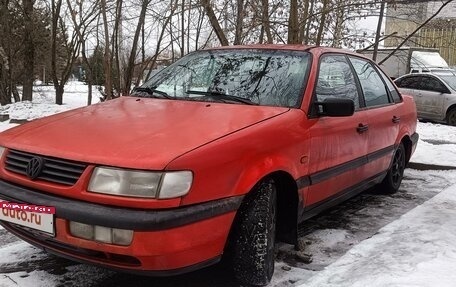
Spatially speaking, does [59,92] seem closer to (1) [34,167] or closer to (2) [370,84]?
(2) [370,84]

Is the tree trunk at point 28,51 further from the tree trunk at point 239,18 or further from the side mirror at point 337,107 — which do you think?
the side mirror at point 337,107

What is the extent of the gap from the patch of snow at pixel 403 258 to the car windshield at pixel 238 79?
120cm

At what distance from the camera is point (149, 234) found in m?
2.44

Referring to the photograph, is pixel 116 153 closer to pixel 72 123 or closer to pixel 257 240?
pixel 72 123

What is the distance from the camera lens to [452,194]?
5.43 m

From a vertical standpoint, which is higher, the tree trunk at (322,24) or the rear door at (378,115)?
the tree trunk at (322,24)

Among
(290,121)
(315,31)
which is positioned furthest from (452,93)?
(290,121)

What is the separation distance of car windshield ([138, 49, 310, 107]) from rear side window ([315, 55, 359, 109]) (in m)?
0.18

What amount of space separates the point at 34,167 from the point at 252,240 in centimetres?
131

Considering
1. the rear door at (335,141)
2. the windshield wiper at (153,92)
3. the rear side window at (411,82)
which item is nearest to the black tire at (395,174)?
the rear door at (335,141)

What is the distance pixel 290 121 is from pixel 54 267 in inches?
74.0

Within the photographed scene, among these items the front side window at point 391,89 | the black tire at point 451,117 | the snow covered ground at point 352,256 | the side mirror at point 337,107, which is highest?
the front side window at point 391,89

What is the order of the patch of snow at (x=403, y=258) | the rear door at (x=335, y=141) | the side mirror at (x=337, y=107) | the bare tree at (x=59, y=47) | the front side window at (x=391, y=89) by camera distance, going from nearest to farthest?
the patch of snow at (x=403, y=258), the side mirror at (x=337, y=107), the rear door at (x=335, y=141), the front side window at (x=391, y=89), the bare tree at (x=59, y=47)

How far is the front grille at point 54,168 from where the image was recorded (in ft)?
8.61
